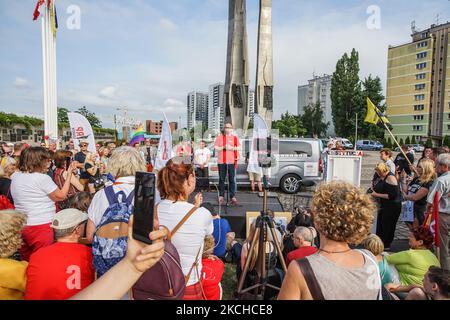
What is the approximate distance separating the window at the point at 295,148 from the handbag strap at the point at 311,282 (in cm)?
977

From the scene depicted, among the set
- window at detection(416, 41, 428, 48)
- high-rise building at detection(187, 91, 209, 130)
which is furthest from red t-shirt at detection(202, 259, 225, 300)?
window at detection(416, 41, 428, 48)

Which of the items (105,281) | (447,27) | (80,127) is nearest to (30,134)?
(80,127)

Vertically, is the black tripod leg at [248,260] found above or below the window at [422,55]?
below

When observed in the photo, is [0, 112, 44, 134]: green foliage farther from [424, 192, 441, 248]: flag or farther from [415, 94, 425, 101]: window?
[415, 94, 425, 101]: window

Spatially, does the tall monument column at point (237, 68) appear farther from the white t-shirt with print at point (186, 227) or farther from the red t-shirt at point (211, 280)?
the white t-shirt with print at point (186, 227)

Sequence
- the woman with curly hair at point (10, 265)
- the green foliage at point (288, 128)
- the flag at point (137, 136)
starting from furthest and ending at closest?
the green foliage at point (288, 128) → the flag at point (137, 136) → the woman with curly hair at point (10, 265)

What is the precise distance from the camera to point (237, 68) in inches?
513

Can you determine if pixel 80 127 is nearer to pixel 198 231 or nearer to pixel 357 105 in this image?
pixel 198 231

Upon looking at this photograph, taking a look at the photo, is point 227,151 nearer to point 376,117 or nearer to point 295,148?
point 376,117

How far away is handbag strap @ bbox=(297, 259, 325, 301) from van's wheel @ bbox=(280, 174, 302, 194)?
9569 millimetres

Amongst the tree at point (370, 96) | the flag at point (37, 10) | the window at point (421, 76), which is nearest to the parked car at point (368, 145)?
the tree at point (370, 96)

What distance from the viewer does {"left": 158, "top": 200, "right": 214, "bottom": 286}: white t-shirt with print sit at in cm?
221

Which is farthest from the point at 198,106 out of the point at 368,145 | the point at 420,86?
the point at 420,86

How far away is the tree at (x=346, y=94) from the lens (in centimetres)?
4800
